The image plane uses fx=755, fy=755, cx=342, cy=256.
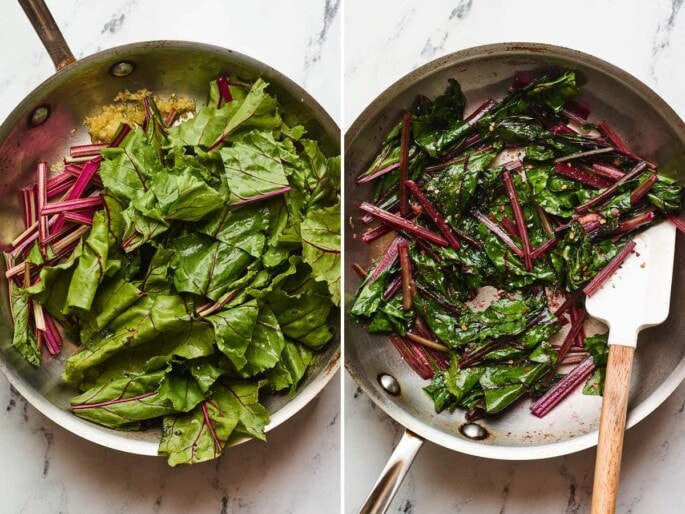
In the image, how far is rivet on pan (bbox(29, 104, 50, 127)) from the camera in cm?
203

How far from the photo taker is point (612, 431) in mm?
1662

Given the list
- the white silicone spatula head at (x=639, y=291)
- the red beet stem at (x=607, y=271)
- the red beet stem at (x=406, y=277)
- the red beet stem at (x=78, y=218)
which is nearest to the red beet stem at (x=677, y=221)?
the white silicone spatula head at (x=639, y=291)

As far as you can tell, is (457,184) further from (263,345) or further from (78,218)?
(78,218)

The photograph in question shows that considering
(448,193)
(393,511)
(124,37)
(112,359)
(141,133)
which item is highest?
(124,37)

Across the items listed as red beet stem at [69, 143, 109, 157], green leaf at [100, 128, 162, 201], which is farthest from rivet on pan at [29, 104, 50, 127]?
green leaf at [100, 128, 162, 201]

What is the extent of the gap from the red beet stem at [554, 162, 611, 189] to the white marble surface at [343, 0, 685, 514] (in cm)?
30

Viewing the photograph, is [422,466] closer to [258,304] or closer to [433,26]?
[258,304]

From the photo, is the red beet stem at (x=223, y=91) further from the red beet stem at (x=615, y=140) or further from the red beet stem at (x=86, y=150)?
the red beet stem at (x=615, y=140)

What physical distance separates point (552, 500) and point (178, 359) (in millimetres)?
1106

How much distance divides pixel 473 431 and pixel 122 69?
54.7 inches

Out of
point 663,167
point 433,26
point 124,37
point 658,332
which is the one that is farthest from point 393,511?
point 124,37

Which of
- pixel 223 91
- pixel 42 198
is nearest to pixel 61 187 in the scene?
pixel 42 198

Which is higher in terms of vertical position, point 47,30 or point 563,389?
point 47,30

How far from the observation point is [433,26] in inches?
85.2
